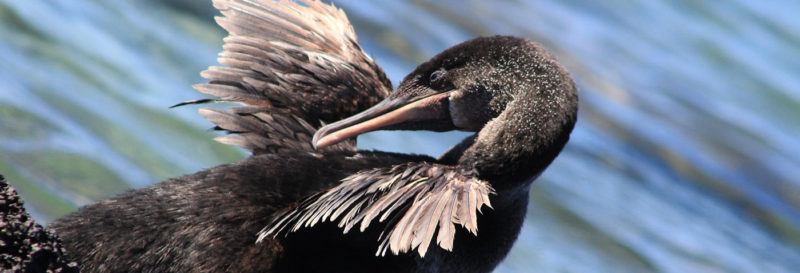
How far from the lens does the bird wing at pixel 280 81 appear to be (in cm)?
465

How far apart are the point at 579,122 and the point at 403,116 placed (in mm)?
6826

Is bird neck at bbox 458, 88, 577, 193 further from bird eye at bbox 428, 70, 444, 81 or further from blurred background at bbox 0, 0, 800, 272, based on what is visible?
blurred background at bbox 0, 0, 800, 272

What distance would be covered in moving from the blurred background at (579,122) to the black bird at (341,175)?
1963 millimetres

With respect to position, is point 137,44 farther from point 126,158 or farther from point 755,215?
point 755,215

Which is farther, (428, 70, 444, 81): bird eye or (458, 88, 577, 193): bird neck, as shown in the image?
(428, 70, 444, 81): bird eye

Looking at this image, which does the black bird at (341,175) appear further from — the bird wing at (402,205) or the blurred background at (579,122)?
the blurred background at (579,122)

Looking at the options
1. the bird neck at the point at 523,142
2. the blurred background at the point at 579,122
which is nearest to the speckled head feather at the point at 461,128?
the bird neck at the point at 523,142

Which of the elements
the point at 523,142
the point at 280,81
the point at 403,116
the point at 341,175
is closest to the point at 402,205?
the point at 341,175

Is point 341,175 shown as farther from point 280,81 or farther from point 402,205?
point 280,81

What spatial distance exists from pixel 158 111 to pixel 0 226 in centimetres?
512

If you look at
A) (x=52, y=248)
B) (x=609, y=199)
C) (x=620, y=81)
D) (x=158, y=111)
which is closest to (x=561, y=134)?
(x=52, y=248)

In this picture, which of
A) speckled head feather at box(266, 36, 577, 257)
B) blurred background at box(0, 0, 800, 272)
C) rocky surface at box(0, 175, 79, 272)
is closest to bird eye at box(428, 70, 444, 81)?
speckled head feather at box(266, 36, 577, 257)

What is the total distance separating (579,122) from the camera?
35.9 feet

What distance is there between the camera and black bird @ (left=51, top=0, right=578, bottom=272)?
362 centimetres
